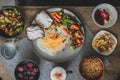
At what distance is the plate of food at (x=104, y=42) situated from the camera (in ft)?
8.18

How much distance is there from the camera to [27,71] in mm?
2479

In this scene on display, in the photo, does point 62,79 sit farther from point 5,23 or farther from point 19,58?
point 5,23

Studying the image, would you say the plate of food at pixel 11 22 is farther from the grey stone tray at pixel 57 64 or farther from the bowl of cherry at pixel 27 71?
the bowl of cherry at pixel 27 71

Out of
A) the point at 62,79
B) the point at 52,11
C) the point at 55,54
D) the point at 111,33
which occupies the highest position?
the point at 52,11

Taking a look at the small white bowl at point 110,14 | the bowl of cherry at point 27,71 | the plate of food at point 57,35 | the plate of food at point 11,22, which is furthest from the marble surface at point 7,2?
the small white bowl at point 110,14

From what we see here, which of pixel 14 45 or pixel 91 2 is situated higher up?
pixel 91 2

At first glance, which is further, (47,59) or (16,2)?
(16,2)

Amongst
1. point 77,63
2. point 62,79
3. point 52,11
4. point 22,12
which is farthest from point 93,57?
point 22,12

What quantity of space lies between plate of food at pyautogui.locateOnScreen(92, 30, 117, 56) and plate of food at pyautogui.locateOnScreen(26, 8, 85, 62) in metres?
0.11

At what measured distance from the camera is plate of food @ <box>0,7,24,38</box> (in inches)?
98.3

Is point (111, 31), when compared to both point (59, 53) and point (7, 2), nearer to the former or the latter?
point (59, 53)

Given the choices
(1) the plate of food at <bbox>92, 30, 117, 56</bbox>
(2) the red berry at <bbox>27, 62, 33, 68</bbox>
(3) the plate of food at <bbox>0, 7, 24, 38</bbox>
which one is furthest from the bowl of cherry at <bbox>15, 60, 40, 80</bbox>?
(1) the plate of food at <bbox>92, 30, 117, 56</bbox>

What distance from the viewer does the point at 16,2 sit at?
9.21 ft

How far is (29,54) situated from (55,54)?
21 cm
